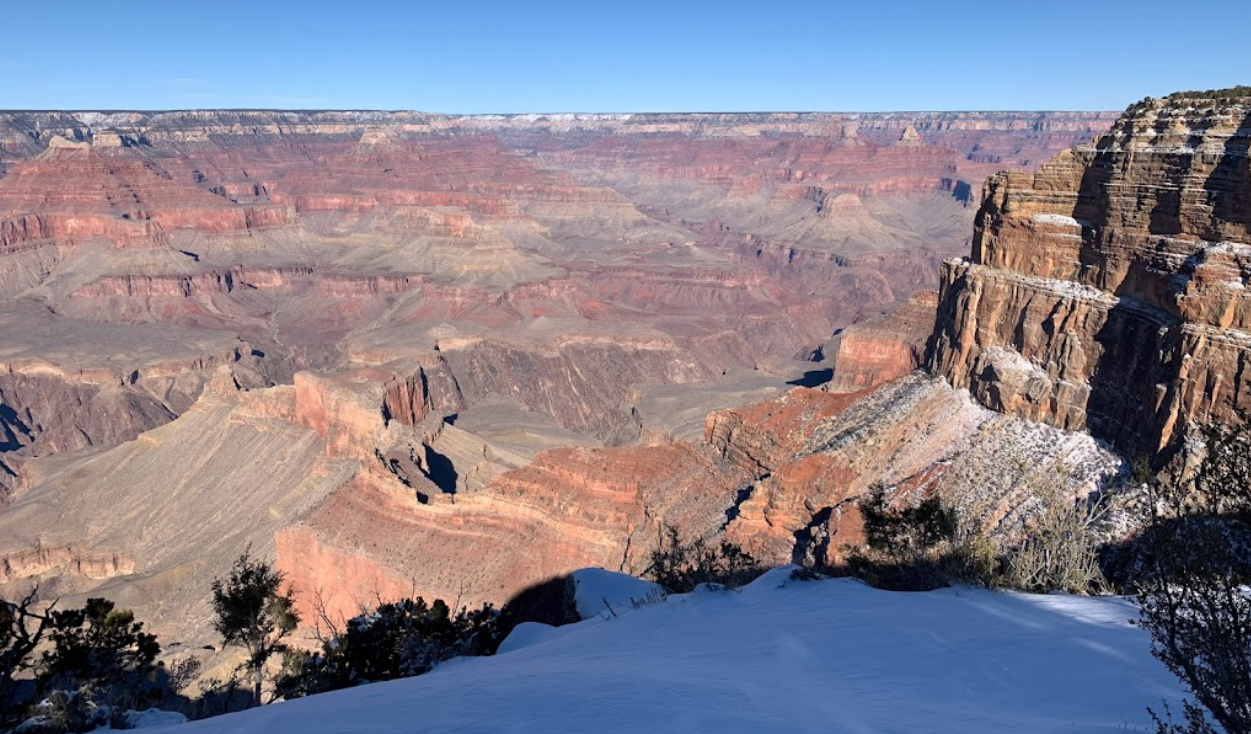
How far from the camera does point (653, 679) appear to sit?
48.8 ft

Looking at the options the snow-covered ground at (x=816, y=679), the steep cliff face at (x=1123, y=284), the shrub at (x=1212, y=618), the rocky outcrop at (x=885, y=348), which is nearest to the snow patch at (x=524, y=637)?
the snow-covered ground at (x=816, y=679)

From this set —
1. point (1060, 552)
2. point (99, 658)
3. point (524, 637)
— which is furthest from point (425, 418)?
point (1060, 552)

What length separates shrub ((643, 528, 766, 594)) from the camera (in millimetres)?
29278

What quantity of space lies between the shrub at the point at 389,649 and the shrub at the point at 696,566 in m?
7.60

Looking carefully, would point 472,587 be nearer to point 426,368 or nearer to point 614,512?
point 614,512

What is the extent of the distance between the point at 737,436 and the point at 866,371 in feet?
96.6

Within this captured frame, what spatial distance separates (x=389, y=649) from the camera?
22.4 metres

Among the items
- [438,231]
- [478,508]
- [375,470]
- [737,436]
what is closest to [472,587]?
[478,508]

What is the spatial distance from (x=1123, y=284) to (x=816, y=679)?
1054 inches

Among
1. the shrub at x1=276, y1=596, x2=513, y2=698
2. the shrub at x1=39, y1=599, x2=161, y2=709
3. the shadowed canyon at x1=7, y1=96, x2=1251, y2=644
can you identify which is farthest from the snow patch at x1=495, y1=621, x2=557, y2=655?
the shadowed canyon at x1=7, y1=96, x2=1251, y2=644

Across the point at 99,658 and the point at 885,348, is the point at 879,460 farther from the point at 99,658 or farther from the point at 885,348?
the point at 885,348

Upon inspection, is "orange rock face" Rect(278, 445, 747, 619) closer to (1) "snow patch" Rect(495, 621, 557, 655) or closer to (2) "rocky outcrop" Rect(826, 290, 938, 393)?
(1) "snow patch" Rect(495, 621, 557, 655)

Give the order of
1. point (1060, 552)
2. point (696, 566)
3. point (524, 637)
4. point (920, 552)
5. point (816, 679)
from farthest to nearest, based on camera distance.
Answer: point (696, 566) → point (920, 552) → point (1060, 552) → point (524, 637) → point (816, 679)

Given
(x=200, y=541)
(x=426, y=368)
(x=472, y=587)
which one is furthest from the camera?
(x=426, y=368)
